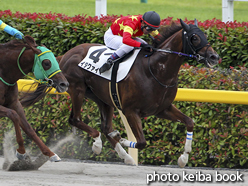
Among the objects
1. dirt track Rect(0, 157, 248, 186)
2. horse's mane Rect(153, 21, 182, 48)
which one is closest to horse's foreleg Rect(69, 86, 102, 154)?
dirt track Rect(0, 157, 248, 186)

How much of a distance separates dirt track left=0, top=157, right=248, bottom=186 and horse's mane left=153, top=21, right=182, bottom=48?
144 centimetres

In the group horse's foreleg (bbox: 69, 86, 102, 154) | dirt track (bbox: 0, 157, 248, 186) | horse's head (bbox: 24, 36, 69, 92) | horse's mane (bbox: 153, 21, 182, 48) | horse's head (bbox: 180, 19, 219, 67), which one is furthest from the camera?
horse's foreleg (bbox: 69, 86, 102, 154)

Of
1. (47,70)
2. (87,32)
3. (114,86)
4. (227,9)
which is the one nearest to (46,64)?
(47,70)

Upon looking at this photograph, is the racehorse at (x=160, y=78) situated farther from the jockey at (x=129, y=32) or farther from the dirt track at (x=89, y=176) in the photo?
the dirt track at (x=89, y=176)

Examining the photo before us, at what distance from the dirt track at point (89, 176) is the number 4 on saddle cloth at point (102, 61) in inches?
42.2

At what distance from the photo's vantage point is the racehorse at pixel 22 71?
429 cm

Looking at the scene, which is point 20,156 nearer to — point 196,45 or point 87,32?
point 196,45

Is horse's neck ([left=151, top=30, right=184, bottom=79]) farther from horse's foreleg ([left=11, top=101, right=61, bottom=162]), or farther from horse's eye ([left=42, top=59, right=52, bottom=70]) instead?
horse's foreleg ([left=11, top=101, right=61, bottom=162])

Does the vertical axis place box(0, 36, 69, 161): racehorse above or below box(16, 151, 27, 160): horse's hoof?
above

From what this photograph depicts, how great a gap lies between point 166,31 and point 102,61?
826 millimetres

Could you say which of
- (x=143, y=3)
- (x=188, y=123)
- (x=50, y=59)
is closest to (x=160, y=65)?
(x=188, y=123)

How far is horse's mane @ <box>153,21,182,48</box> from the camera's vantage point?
4.50m

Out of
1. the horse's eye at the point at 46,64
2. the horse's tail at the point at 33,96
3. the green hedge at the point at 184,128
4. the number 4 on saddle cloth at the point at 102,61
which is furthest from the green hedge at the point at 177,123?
the horse's eye at the point at 46,64

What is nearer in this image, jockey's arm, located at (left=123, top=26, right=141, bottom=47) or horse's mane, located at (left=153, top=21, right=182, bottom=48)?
jockey's arm, located at (left=123, top=26, right=141, bottom=47)
